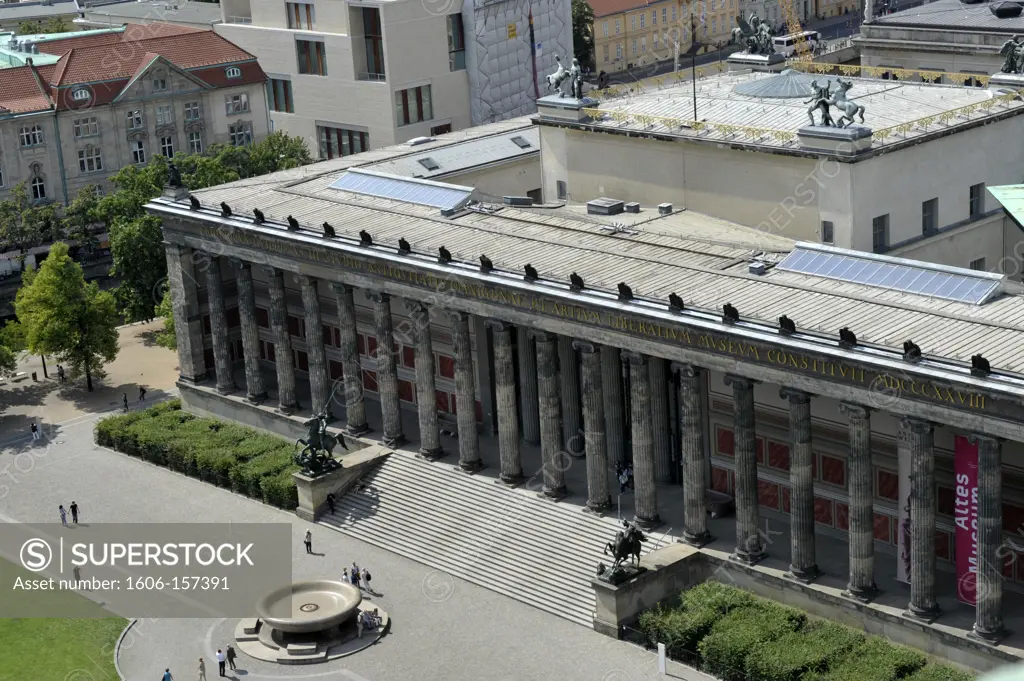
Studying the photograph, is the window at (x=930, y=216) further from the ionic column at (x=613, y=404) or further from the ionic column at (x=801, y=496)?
the ionic column at (x=801, y=496)

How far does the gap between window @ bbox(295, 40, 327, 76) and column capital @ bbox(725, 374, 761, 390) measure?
96378 mm

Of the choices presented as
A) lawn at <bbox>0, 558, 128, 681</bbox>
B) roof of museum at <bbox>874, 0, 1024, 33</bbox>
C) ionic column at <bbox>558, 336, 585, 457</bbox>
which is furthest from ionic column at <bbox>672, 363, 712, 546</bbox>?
roof of museum at <bbox>874, 0, 1024, 33</bbox>

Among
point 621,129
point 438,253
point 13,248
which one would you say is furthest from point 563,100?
point 13,248

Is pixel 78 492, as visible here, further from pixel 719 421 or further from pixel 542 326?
pixel 719 421

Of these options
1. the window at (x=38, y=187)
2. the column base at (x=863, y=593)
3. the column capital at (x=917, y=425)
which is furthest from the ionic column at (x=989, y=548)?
the window at (x=38, y=187)

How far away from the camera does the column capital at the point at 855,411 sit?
80.8m

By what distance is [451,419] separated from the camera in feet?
374

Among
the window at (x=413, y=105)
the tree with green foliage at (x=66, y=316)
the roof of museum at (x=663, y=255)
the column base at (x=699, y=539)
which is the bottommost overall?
the column base at (x=699, y=539)

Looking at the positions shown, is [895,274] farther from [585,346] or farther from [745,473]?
[585,346]

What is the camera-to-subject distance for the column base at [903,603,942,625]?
80.9m

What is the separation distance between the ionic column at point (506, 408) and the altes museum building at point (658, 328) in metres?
0.21

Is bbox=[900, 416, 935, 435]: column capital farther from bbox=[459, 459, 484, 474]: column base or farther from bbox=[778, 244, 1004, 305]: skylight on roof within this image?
bbox=[459, 459, 484, 474]: column base

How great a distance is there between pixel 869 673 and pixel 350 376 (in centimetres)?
4369

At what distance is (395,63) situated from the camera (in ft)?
550
